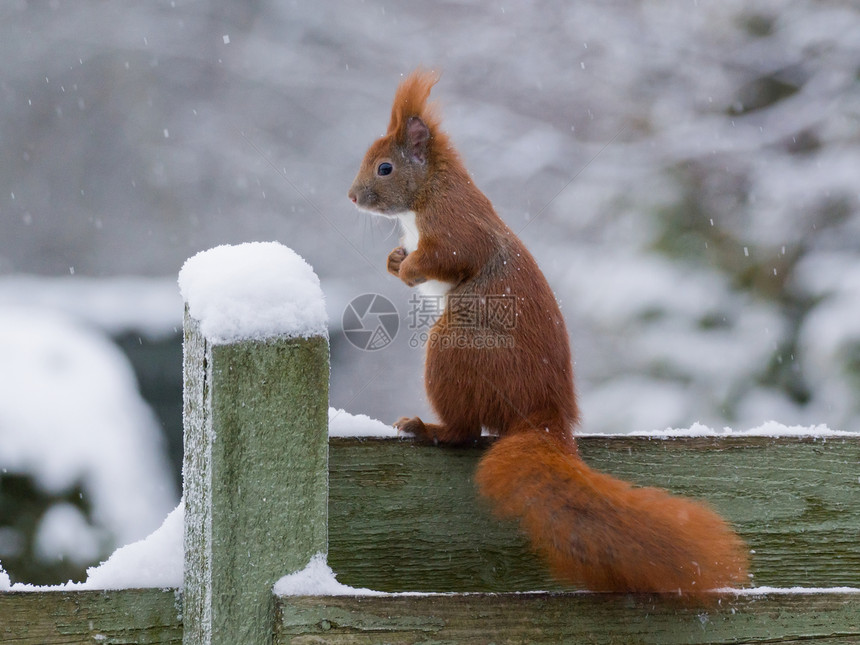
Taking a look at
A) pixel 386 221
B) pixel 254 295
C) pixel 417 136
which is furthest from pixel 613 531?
pixel 386 221

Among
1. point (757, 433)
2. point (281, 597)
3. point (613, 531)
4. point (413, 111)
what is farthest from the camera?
point (413, 111)

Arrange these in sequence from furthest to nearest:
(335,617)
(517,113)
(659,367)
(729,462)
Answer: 1. (517,113)
2. (659,367)
3. (729,462)
4. (335,617)

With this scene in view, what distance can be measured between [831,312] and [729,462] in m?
2.85

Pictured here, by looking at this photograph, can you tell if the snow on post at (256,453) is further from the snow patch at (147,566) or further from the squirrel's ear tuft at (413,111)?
the squirrel's ear tuft at (413,111)

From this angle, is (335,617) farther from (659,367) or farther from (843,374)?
(659,367)

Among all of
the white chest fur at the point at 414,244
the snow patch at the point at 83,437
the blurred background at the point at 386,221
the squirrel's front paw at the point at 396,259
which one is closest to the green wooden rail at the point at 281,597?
the white chest fur at the point at 414,244

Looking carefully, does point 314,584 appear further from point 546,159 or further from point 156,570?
point 546,159

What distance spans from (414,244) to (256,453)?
1324mm

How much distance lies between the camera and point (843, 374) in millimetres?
3857

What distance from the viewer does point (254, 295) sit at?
108 cm

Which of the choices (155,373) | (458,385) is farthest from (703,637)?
(155,373)

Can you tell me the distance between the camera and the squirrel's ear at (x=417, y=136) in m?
2.25

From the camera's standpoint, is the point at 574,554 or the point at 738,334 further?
the point at 738,334

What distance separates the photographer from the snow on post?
1030mm
